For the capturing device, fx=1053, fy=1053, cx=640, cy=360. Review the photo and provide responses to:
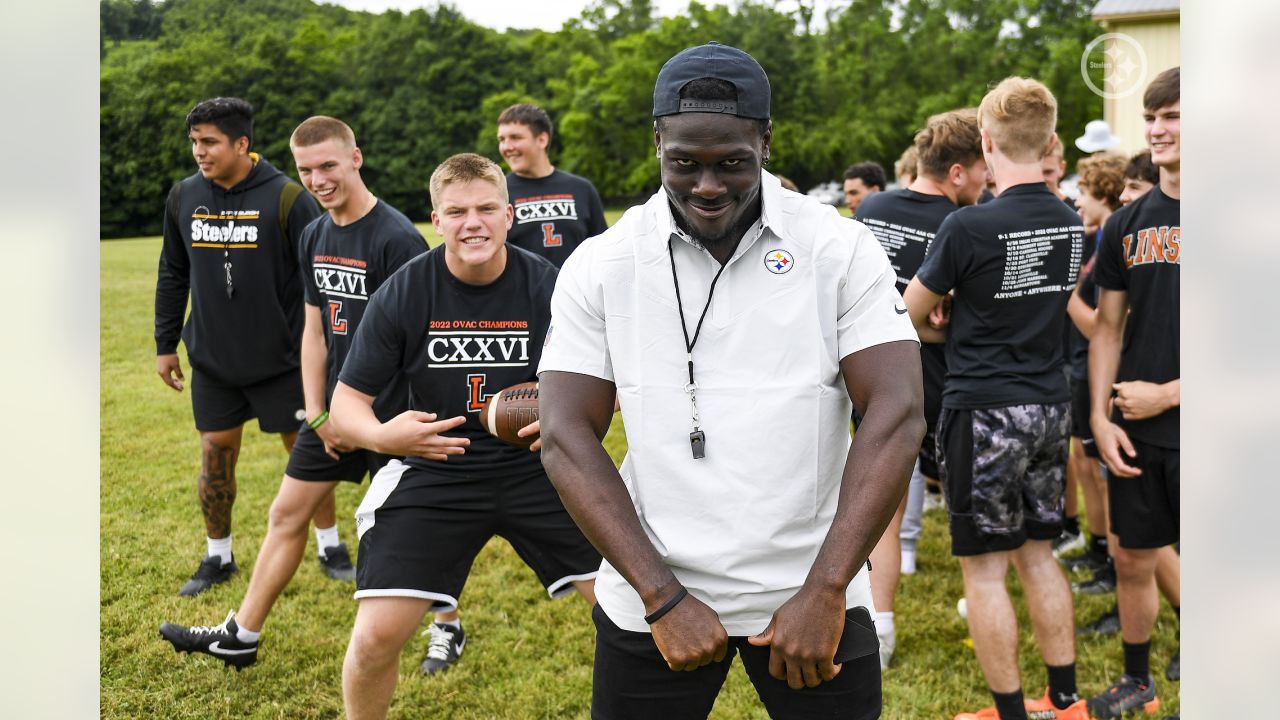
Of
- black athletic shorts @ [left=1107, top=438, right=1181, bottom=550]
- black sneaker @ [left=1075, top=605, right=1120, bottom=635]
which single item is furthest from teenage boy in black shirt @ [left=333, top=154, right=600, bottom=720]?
black sneaker @ [left=1075, top=605, right=1120, bottom=635]

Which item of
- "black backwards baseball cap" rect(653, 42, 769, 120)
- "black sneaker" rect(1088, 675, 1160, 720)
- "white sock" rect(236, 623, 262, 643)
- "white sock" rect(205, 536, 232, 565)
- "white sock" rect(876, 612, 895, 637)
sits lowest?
"black sneaker" rect(1088, 675, 1160, 720)

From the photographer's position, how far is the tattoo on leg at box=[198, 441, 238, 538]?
19.4 ft

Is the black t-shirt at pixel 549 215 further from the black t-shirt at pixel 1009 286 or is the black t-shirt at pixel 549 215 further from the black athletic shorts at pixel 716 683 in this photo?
the black athletic shorts at pixel 716 683

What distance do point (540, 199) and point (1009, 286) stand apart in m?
4.17

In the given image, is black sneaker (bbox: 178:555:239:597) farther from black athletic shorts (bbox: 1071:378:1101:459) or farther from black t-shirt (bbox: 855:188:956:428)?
black athletic shorts (bbox: 1071:378:1101:459)

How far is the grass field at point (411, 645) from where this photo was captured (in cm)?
449

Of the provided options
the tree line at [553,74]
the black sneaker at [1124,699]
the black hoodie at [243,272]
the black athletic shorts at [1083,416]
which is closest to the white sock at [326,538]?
the black hoodie at [243,272]

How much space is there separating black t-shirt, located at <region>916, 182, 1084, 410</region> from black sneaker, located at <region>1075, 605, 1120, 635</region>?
70.6 inches

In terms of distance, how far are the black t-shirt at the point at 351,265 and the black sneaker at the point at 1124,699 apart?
349 centimetres

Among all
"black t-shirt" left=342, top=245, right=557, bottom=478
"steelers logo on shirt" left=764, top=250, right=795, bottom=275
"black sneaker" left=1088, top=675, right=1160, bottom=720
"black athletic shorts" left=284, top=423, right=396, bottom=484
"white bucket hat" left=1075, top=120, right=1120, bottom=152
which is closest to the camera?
"steelers logo on shirt" left=764, top=250, right=795, bottom=275

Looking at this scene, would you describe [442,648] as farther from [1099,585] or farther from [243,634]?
[1099,585]

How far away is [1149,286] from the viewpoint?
159 inches

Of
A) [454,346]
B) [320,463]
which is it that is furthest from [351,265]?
[454,346]
